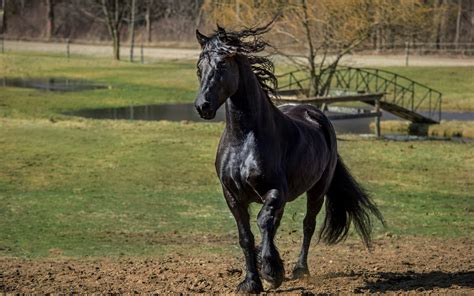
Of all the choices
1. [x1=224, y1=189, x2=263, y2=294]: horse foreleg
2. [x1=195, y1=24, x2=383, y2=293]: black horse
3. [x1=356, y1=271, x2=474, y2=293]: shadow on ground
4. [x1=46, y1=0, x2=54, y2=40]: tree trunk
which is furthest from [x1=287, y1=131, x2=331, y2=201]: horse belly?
[x1=46, y1=0, x2=54, y2=40]: tree trunk

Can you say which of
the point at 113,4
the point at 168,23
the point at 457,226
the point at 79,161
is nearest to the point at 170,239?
the point at 457,226

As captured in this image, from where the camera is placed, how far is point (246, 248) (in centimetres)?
848

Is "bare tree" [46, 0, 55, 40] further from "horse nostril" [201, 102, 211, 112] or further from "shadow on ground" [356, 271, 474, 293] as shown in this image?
"horse nostril" [201, 102, 211, 112]

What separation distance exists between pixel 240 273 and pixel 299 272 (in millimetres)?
642

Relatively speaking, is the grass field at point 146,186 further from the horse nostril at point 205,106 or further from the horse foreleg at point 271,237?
the horse nostril at point 205,106

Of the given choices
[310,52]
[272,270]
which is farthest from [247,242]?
[310,52]

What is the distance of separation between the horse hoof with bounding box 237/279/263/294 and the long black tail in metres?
2.19

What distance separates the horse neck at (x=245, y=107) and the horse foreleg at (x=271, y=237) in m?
0.64

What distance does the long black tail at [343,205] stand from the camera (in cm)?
1027

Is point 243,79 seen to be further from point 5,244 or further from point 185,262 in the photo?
point 5,244

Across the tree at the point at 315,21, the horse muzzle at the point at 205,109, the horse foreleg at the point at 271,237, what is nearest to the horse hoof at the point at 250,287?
the horse foreleg at the point at 271,237

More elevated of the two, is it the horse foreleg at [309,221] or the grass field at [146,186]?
the horse foreleg at [309,221]

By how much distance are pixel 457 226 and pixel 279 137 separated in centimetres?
666

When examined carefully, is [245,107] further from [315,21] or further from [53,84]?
[53,84]
